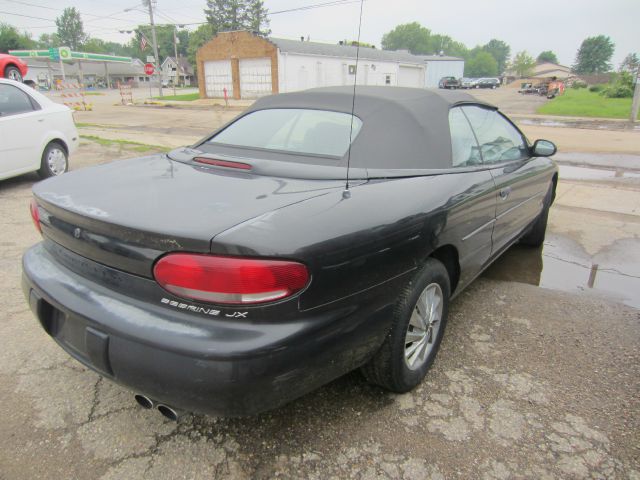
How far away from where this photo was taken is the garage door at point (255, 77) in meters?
33.5

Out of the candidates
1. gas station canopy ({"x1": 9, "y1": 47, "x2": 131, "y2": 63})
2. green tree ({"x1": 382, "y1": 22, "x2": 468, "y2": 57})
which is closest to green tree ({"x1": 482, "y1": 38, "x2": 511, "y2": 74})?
green tree ({"x1": 382, "y1": 22, "x2": 468, "y2": 57})

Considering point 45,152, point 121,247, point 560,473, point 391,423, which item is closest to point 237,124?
point 121,247

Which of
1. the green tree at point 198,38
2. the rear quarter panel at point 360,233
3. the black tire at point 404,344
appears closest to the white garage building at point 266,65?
the rear quarter panel at point 360,233

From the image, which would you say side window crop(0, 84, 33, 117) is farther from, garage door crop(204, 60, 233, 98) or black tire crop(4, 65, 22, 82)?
garage door crop(204, 60, 233, 98)

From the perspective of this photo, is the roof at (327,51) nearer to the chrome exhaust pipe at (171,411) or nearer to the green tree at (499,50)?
the chrome exhaust pipe at (171,411)

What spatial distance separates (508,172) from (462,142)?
55 centimetres

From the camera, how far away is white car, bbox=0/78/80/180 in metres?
6.03

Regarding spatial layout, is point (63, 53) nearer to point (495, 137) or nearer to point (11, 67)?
point (11, 67)

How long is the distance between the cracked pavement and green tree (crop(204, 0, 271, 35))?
81.8 meters

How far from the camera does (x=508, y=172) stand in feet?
10.5

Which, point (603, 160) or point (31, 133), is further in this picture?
point (603, 160)

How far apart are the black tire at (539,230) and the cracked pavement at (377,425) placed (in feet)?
5.67

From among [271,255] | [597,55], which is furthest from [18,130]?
[597,55]

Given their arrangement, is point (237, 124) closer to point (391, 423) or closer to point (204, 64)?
point (391, 423)
